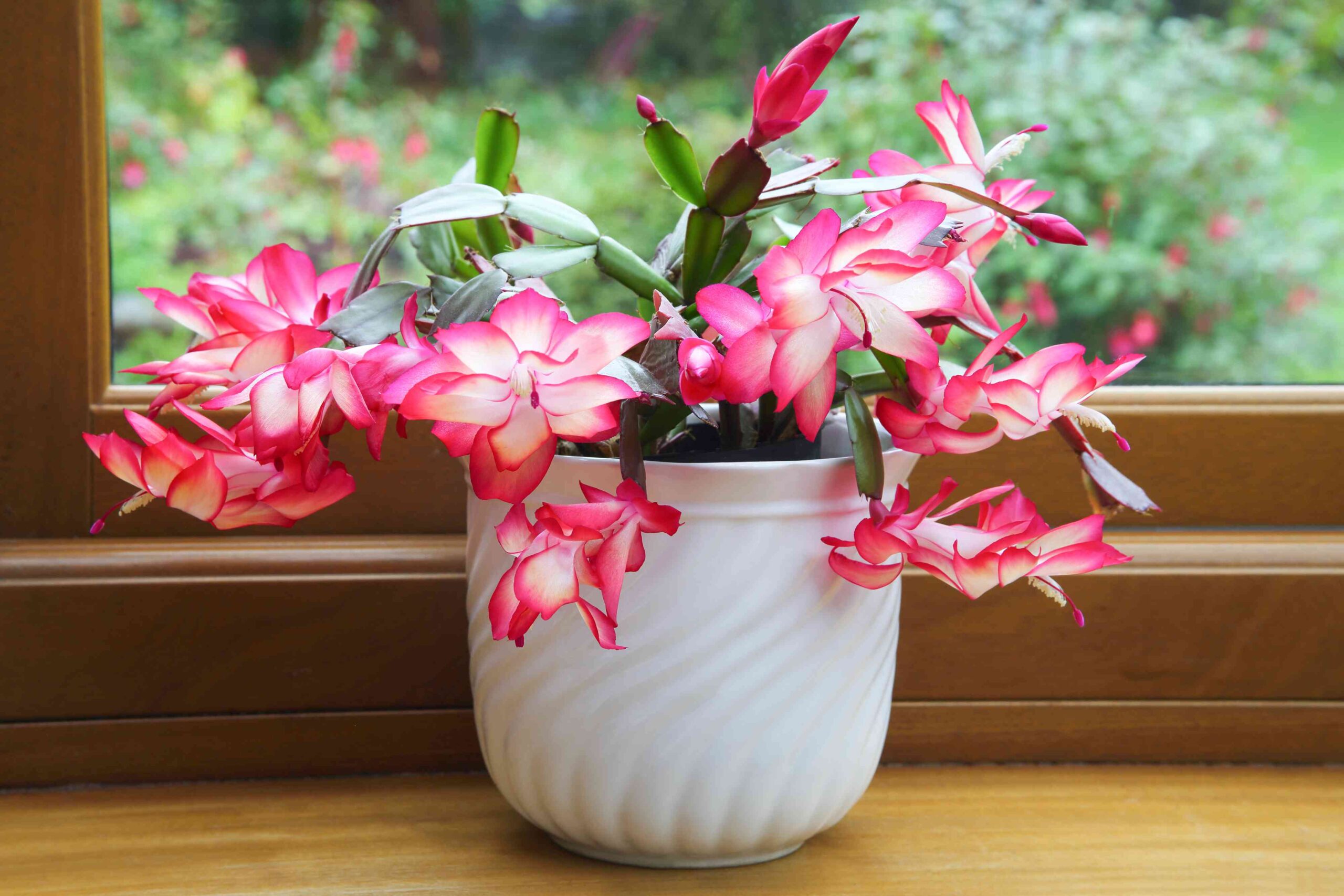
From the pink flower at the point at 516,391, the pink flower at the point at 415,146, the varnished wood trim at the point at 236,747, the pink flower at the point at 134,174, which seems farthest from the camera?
the pink flower at the point at 415,146

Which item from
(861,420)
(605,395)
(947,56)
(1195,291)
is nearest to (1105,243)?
(1195,291)

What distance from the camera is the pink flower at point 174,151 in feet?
2.96

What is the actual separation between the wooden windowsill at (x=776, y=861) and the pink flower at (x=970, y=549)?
171 millimetres

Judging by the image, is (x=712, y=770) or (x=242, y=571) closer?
(x=712, y=770)

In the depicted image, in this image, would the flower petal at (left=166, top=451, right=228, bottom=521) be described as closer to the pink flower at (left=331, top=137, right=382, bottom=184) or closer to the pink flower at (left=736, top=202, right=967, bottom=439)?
the pink flower at (left=736, top=202, right=967, bottom=439)

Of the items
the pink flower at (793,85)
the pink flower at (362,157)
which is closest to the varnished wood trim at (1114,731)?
the pink flower at (793,85)

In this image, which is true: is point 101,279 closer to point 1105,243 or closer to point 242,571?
point 242,571

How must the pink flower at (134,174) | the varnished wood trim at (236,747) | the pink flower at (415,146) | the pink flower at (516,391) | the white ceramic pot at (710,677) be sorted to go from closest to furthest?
the pink flower at (516,391) < the white ceramic pot at (710,677) < the varnished wood trim at (236,747) < the pink flower at (134,174) < the pink flower at (415,146)

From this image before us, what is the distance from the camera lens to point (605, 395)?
0.36 m

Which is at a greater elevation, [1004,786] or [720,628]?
[720,628]

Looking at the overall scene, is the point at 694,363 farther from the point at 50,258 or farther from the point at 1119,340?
the point at 1119,340

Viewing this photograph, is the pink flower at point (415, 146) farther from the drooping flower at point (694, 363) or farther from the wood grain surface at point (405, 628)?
the drooping flower at point (694, 363)

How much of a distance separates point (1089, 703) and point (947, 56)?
60 centimetres

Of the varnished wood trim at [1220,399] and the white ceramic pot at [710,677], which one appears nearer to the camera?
the white ceramic pot at [710,677]
